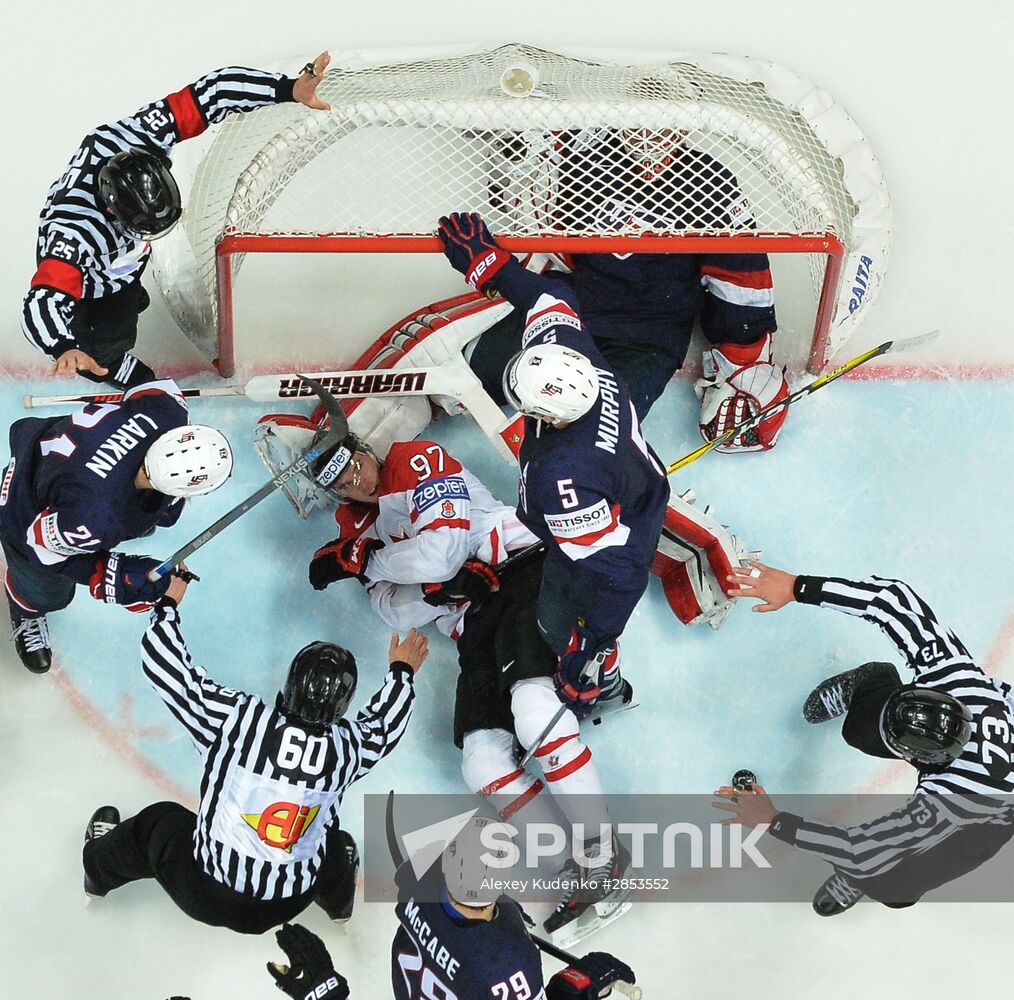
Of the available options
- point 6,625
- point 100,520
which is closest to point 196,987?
point 6,625

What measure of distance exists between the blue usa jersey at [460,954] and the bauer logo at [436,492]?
107 centimetres

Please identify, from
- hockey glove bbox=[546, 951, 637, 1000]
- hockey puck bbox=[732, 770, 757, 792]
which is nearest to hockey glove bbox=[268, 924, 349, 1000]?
→ hockey glove bbox=[546, 951, 637, 1000]

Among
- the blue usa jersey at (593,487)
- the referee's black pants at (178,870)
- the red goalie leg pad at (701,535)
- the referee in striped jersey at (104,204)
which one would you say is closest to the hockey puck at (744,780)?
the red goalie leg pad at (701,535)

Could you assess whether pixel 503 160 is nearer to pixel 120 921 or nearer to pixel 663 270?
pixel 663 270

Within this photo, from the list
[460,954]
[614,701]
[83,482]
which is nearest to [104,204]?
[83,482]

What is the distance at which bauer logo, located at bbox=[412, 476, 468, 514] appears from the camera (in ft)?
13.0

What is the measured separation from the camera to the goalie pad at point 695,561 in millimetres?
4121

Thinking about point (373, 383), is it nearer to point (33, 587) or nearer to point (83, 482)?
point (83, 482)

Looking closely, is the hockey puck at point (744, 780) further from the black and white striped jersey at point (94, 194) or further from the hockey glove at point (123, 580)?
the black and white striped jersey at point (94, 194)

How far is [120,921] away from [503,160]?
2.59 meters

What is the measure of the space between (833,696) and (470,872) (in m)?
1.44

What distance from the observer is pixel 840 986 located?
409 centimetres

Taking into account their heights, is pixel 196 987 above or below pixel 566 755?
below

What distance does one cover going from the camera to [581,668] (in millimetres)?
3814
